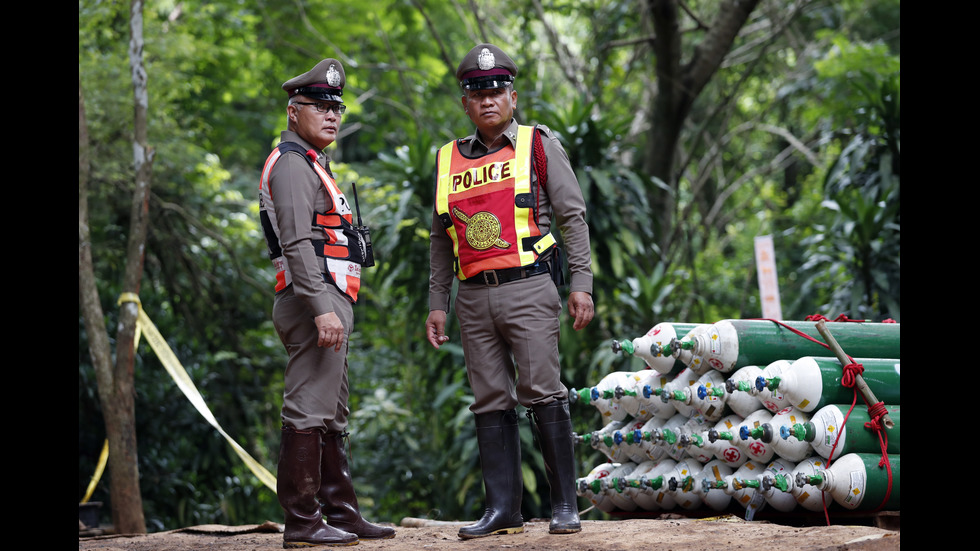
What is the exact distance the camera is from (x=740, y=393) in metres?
3.95

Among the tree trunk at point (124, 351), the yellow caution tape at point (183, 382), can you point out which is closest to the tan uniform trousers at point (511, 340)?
the yellow caution tape at point (183, 382)

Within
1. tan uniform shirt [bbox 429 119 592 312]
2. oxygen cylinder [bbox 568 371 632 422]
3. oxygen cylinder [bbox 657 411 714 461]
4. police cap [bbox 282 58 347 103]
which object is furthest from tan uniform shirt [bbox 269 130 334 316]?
oxygen cylinder [bbox 657 411 714 461]

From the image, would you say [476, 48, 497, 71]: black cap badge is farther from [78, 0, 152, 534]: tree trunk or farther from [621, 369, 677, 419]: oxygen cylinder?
[78, 0, 152, 534]: tree trunk

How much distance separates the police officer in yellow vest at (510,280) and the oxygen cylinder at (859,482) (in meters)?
0.97

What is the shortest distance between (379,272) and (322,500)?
436cm

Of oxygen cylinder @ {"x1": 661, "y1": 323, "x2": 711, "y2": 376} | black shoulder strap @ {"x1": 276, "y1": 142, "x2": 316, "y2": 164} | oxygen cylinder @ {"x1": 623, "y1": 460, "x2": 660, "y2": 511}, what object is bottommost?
oxygen cylinder @ {"x1": 623, "y1": 460, "x2": 660, "y2": 511}

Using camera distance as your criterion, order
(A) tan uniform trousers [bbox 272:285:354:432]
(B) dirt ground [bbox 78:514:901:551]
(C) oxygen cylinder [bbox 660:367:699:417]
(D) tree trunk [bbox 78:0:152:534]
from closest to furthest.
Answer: (B) dirt ground [bbox 78:514:901:551]
(A) tan uniform trousers [bbox 272:285:354:432]
(C) oxygen cylinder [bbox 660:367:699:417]
(D) tree trunk [bbox 78:0:152:534]

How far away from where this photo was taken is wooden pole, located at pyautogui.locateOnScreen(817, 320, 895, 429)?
3.69 meters

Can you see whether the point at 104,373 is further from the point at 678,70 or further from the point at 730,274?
the point at 730,274

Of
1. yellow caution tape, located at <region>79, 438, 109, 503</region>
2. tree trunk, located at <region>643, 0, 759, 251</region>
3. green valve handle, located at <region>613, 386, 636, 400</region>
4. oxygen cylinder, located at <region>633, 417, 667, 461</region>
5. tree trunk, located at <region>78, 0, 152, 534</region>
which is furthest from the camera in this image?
tree trunk, located at <region>643, 0, 759, 251</region>

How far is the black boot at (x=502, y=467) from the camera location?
3658mm

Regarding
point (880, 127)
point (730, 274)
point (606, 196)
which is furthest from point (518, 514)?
point (730, 274)

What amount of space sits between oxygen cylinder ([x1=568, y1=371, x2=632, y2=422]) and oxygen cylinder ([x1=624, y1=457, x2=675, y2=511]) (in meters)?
0.31

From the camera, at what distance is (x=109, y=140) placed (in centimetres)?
886
